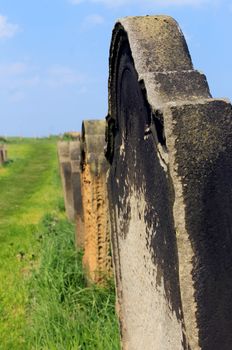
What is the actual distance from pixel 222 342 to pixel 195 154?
0.59 m

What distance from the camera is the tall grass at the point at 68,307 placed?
4.47m

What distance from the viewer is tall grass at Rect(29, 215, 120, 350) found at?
4.47m

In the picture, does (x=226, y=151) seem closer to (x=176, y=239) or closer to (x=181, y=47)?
(x=176, y=239)

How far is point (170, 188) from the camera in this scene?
229 cm

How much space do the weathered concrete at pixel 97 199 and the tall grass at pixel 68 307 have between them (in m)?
0.17

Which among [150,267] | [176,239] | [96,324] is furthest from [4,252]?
[176,239]

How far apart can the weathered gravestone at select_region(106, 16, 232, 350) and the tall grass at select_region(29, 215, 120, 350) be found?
121 cm

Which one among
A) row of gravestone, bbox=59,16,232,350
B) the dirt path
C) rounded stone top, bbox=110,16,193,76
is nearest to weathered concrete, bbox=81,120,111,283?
the dirt path

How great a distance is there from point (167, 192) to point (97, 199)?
10.0ft

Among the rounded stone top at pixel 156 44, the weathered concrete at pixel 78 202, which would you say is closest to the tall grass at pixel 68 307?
the weathered concrete at pixel 78 202

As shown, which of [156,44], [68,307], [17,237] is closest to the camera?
[156,44]

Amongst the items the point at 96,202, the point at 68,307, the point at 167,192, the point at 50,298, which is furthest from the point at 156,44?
the point at 50,298

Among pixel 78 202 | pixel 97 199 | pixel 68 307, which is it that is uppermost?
pixel 97 199

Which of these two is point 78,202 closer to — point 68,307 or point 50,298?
point 50,298
